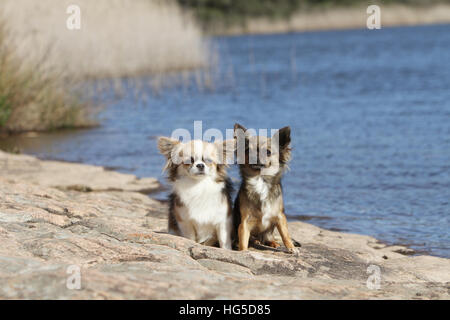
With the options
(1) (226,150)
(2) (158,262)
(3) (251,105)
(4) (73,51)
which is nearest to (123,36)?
(4) (73,51)

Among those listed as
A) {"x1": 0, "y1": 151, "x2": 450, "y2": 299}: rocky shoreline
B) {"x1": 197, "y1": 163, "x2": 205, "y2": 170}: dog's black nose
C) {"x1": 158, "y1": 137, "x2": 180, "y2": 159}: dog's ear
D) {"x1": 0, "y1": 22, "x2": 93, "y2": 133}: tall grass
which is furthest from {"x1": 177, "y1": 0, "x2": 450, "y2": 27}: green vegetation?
{"x1": 197, "y1": 163, "x2": 205, "y2": 170}: dog's black nose

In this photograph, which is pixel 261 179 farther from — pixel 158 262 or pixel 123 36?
pixel 123 36

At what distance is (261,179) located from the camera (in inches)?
216

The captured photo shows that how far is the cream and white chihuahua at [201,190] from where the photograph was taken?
17.7ft

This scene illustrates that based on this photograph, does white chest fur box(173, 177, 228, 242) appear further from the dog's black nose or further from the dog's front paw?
the dog's front paw

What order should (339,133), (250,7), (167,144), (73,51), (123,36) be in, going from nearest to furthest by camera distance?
(167,144) → (339,133) → (73,51) → (123,36) → (250,7)

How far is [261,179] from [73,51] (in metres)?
16.7

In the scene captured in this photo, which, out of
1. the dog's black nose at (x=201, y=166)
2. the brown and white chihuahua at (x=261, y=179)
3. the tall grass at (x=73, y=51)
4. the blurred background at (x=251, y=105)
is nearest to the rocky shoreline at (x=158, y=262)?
the brown and white chihuahua at (x=261, y=179)

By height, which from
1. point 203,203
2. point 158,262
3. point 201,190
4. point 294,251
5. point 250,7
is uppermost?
point 250,7

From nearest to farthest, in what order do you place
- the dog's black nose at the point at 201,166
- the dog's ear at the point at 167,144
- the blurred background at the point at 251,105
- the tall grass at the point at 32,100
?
the dog's black nose at the point at 201,166 → the dog's ear at the point at 167,144 → the blurred background at the point at 251,105 → the tall grass at the point at 32,100

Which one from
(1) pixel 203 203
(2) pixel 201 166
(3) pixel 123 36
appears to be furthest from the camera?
(3) pixel 123 36

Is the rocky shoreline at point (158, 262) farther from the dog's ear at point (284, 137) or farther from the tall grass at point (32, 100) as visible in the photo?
the tall grass at point (32, 100)

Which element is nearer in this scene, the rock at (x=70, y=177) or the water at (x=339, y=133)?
the water at (x=339, y=133)

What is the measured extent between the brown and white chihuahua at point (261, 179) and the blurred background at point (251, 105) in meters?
0.59
